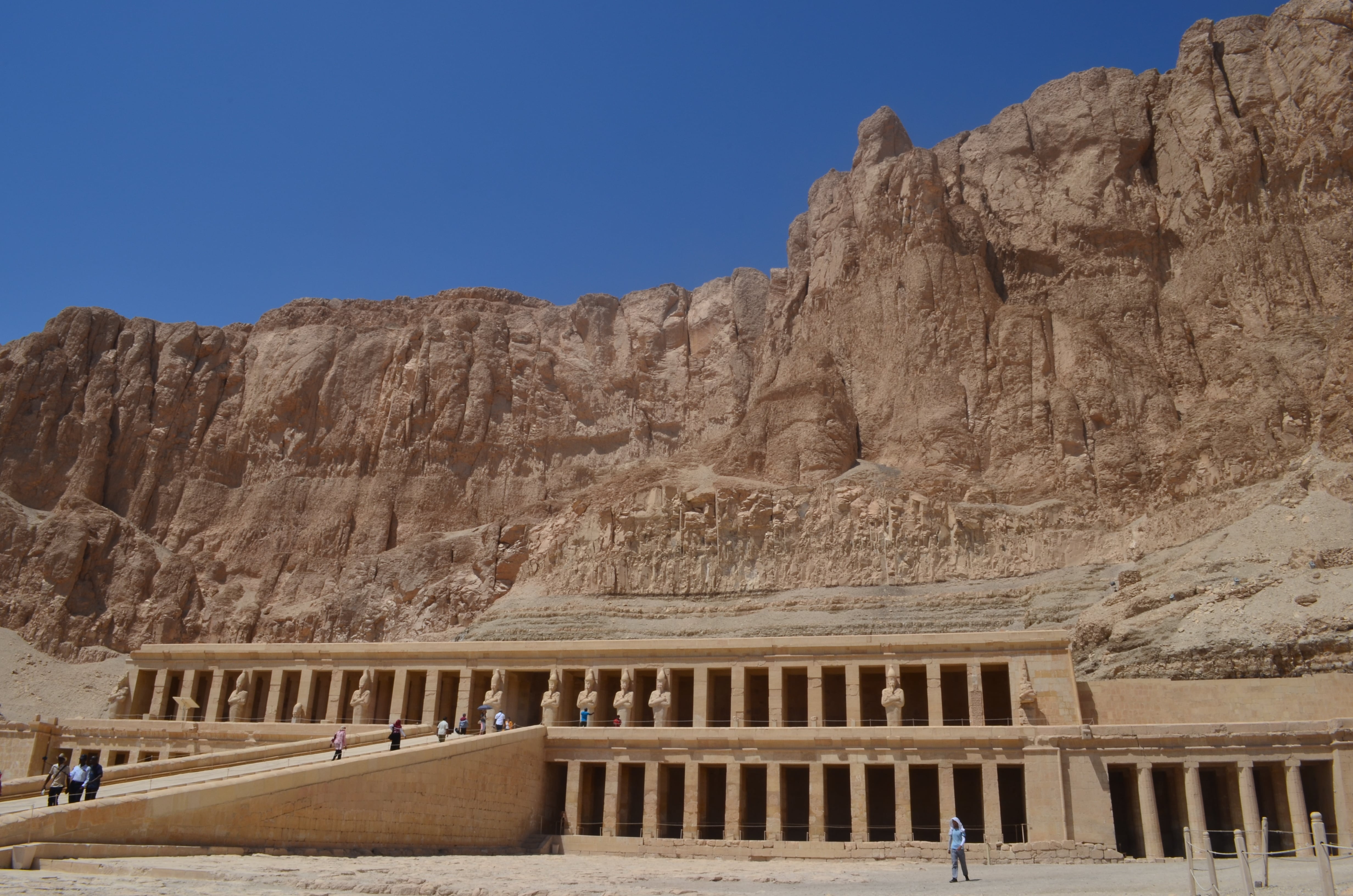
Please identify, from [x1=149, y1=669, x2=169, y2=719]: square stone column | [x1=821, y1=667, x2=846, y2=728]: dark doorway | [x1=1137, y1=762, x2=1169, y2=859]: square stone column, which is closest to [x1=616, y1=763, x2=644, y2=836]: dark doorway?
[x1=821, y1=667, x2=846, y2=728]: dark doorway

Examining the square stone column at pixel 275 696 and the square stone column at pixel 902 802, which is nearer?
the square stone column at pixel 902 802

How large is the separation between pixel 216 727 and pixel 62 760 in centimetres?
1740

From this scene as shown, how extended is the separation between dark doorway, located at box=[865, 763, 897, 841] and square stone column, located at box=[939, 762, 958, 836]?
2824mm

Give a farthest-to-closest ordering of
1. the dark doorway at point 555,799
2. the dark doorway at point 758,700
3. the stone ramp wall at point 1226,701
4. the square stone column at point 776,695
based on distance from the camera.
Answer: the dark doorway at point 758,700 → the square stone column at point 776,695 → the dark doorway at point 555,799 → the stone ramp wall at point 1226,701

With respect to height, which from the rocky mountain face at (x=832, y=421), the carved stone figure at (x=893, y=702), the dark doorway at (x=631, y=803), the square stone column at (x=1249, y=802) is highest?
the rocky mountain face at (x=832, y=421)

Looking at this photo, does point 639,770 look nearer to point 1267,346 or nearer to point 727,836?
point 727,836

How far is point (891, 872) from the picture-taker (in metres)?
26.0

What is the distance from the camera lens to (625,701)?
37594mm

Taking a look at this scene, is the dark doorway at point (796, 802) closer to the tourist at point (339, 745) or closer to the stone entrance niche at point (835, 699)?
the stone entrance niche at point (835, 699)

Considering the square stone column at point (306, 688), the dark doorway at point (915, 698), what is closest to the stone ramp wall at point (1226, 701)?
the dark doorway at point (915, 698)

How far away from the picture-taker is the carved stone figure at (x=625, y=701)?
123ft

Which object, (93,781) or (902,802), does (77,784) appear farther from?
(902,802)

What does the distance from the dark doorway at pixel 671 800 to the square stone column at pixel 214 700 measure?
1974cm

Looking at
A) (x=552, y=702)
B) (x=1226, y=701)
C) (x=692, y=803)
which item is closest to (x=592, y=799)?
(x=552, y=702)
